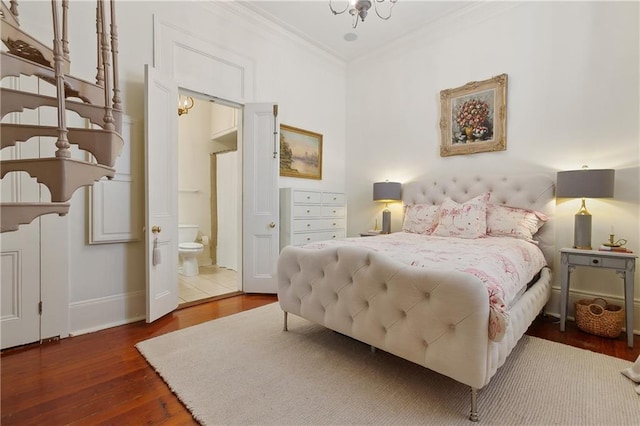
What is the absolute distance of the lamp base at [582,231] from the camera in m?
2.60

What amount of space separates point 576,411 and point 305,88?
4.23 meters

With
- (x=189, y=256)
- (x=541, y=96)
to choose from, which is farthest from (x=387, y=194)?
(x=189, y=256)

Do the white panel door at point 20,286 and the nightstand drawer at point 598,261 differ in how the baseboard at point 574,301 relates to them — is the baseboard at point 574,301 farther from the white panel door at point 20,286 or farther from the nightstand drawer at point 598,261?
the white panel door at point 20,286

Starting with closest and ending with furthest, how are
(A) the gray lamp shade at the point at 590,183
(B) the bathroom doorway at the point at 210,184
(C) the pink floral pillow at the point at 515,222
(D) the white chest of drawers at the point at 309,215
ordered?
(A) the gray lamp shade at the point at 590,183 → (C) the pink floral pillow at the point at 515,222 → (D) the white chest of drawers at the point at 309,215 → (B) the bathroom doorway at the point at 210,184

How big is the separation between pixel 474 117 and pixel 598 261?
6.17 ft

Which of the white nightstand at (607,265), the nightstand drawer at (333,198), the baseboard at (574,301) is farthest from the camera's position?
the nightstand drawer at (333,198)

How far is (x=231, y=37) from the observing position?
3486mm

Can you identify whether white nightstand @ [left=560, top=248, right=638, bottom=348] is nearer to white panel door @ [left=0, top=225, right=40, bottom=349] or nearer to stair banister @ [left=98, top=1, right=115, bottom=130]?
stair banister @ [left=98, top=1, right=115, bottom=130]

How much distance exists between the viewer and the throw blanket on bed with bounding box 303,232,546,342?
141cm

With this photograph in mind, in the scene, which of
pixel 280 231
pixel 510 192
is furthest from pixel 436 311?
pixel 280 231

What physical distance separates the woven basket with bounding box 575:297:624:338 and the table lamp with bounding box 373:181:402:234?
2.06 metres

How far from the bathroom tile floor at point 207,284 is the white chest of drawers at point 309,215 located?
919 millimetres

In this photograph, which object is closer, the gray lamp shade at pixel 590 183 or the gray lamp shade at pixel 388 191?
the gray lamp shade at pixel 590 183

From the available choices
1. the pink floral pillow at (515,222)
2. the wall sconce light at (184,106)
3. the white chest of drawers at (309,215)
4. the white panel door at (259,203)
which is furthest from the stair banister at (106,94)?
the pink floral pillow at (515,222)
